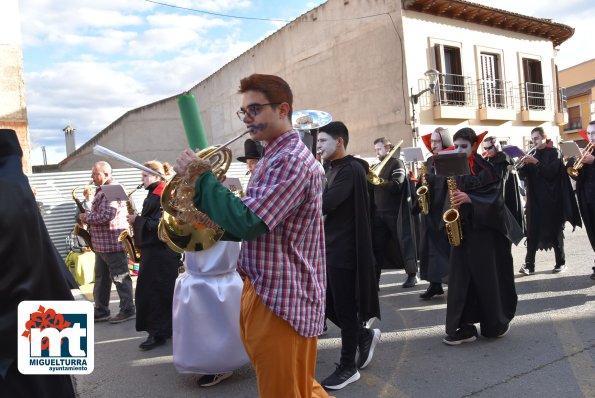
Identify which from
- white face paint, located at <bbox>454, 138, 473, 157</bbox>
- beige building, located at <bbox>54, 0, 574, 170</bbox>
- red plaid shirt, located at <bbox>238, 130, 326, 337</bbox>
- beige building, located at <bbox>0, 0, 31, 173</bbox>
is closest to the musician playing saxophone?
white face paint, located at <bbox>454, 138, 473, 157</bbox>

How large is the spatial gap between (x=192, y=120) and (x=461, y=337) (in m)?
3.48

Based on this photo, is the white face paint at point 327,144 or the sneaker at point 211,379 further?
the sneaker at point 211,379

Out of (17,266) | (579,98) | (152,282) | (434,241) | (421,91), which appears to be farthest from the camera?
(579,98)

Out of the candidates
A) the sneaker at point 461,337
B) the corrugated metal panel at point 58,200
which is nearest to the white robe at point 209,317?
the sneaker at point 461,337

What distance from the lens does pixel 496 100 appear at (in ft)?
62.0

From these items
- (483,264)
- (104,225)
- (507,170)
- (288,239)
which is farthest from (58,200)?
(288,239)

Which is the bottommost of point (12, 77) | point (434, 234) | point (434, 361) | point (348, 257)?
Result: point (434, 361)

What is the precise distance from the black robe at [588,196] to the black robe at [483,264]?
2533mm

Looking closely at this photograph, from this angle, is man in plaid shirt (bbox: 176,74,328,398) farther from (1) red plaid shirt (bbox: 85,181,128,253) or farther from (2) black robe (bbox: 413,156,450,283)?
(1) red plaid shirt (bbox: 85,181,128,253)

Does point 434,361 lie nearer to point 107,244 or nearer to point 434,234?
point 434,234

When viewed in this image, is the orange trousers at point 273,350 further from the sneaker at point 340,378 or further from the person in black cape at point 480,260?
the person in black cape at point 480,260

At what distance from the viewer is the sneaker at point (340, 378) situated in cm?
379

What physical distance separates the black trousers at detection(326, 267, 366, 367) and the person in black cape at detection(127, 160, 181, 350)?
A: 81.6 inches

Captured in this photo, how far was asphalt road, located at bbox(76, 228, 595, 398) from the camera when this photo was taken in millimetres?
3756
